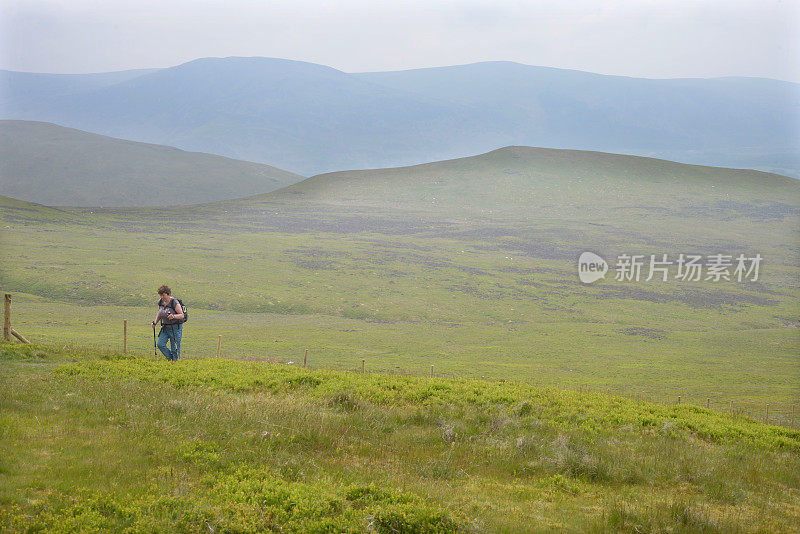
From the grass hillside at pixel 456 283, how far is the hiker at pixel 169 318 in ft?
58.3

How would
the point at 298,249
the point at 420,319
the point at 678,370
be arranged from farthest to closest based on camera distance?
the point at 298,249 < the point at 420,319 < the point at 678,370

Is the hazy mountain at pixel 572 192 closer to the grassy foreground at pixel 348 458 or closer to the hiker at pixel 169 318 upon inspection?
the hiker at pixel 169 318

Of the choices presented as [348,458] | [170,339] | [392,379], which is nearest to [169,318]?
[170,339]

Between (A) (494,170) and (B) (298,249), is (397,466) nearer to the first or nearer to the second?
(B) (298,249)

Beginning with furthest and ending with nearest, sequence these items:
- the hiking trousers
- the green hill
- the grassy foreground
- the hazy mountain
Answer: the hazy mountain
the hiking trousers
the green hill
the grassy foreground

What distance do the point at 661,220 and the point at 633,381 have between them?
11991 cm

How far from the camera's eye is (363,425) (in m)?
14.3

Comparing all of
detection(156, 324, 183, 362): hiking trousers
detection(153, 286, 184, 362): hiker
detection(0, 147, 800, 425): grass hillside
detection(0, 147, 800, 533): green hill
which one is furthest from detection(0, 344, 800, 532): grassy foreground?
detection(0, 147, 800, 425): grass hillside

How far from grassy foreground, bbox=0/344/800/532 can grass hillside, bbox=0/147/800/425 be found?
16773 millimetres

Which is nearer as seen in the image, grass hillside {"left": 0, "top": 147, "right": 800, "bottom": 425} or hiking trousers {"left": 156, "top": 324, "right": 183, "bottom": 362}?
hiking trousers {"left": 156, "top": 324, "right": 183, "bottom": 362}

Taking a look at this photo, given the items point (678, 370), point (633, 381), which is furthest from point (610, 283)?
point (633, 381)

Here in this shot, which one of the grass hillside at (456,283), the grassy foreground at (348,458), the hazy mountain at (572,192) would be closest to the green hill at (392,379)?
the grassy foreground at (348,458)

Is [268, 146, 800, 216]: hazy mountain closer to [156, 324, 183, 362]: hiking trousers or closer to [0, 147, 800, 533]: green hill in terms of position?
[0, 147, 800, 533]: green hill

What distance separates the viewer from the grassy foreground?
8961mm
